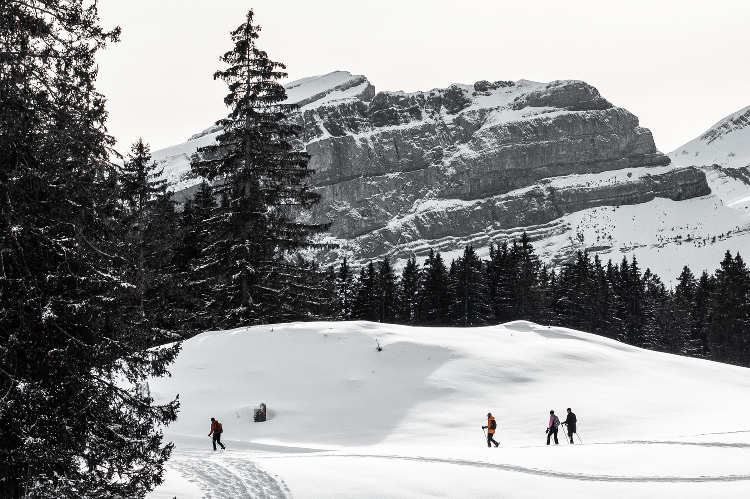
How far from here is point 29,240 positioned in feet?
32.0

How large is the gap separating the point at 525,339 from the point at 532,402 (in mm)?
8000

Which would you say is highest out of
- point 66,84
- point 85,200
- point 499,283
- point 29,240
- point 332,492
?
point 499,283

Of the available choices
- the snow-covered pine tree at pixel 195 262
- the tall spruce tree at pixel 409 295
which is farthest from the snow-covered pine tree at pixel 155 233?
the tall spruce tree at pixel 409 295

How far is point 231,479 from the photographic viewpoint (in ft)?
46.3

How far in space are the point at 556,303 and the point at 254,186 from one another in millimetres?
46221

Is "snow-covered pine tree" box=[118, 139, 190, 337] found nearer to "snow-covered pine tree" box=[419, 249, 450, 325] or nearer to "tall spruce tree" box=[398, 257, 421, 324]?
"snow-covered pine tree" box=[419, 249, 450, 325]

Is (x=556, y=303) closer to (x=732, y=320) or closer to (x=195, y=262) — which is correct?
(x=732, y=320)

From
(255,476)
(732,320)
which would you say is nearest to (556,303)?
(732,320)

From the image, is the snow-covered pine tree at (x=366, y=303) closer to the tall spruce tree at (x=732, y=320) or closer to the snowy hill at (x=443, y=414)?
the tall spruce tree at (x=732, y=320)

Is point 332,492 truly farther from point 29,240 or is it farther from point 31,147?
point 31,147

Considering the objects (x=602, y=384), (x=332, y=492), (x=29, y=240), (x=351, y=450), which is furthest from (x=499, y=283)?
(x=29, y=240)

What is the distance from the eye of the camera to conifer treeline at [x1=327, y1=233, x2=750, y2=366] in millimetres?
63812

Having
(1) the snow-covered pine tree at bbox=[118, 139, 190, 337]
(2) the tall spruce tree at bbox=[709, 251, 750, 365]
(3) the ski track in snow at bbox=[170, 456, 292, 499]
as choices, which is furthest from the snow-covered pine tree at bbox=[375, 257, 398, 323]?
(3) the ski track in snow at bbox=[170, 456, 292, 499]

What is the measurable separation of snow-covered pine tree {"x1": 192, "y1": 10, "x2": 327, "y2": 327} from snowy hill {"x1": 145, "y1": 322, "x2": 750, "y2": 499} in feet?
14.8
